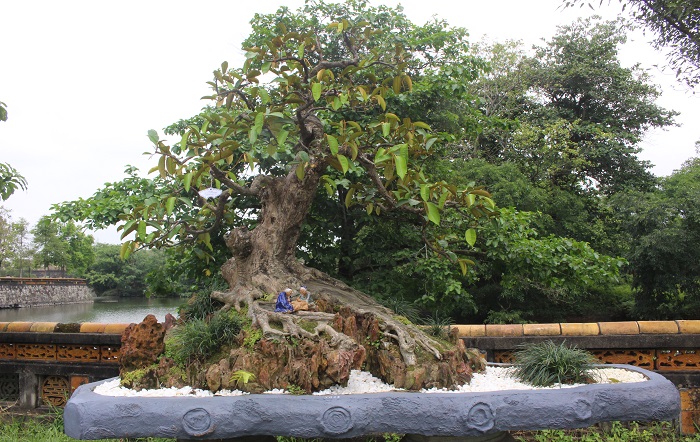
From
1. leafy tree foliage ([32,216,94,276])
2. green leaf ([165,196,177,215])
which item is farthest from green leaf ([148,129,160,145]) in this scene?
leafy tree foliage ([32,216,94,276])

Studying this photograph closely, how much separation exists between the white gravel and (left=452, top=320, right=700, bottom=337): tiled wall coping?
965 millimetres

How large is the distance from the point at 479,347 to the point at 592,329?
915mm

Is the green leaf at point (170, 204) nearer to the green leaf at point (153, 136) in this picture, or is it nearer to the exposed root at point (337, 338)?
the green leaf at point (153, 136)

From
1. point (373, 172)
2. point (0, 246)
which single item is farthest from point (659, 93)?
point (0, 246)

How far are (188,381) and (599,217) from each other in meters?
12.4

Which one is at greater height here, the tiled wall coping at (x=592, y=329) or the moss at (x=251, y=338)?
the moss at (x=251, y=338)

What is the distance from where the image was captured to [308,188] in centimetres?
376

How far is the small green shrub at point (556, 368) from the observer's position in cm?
297

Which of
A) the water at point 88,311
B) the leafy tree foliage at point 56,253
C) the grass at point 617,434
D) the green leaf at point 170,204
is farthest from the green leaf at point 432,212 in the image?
the leafy tree foliage at point 56,253

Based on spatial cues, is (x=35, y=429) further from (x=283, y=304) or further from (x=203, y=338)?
(x=283, y=304)

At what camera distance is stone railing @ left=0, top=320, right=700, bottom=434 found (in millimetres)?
4113

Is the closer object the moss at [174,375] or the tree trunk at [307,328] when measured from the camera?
the tree trunk at [307,328]

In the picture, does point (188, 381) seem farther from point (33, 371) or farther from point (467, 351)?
point (33, 371)

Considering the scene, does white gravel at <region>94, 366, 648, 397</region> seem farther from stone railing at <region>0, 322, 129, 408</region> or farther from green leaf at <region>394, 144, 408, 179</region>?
stone railing at <region>0, 322, 129, 408</region>
